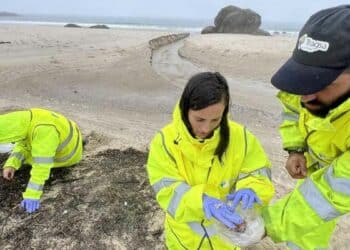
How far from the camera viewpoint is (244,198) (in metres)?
1.94

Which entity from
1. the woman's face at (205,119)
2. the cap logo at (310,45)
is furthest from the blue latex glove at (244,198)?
the cap logo at (310,45)

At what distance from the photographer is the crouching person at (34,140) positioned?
11.7 ft

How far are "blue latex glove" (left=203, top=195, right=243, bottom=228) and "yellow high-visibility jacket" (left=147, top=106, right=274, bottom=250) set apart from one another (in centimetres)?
4

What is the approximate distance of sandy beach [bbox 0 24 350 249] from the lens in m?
3.89

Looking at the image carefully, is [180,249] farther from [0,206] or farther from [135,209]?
[0,206]

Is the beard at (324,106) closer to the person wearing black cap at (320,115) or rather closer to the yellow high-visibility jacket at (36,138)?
the person wearing black cap at (320,115)

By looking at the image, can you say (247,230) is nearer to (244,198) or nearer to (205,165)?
(244,198)

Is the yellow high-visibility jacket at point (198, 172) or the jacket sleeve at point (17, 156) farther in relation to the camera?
the jacket sleeve at point (17, 156)

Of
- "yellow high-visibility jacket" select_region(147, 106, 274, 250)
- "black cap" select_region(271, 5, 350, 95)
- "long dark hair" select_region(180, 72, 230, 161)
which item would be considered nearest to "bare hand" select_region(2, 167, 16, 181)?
"yellow high-visibility jacket" select_region(147, 106, 274, 250)

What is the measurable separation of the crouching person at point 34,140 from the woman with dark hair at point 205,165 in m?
1.77

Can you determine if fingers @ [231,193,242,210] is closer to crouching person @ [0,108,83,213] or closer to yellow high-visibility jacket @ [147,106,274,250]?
yellow high-visibility jacket @ [147,106,274,250]

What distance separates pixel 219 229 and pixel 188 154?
375 mm

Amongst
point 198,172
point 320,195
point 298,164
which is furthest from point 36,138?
point 320,195

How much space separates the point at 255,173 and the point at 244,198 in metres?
0.22
